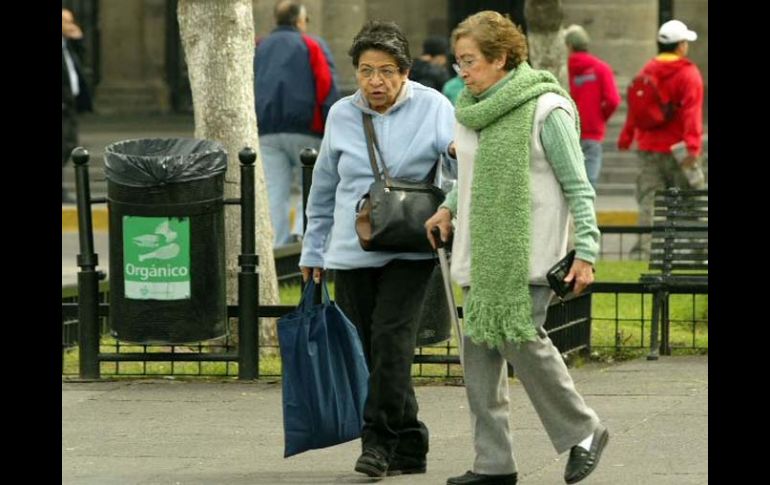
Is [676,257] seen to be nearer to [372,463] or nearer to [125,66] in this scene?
[372,463]

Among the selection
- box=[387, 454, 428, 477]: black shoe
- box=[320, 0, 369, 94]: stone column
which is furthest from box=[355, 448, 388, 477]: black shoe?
box=[320, 0, 369, 94]: stone column

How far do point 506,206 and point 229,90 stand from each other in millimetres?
4164

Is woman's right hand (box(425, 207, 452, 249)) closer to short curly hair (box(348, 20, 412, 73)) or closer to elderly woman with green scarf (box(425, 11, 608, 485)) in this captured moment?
elderly woman with green scarf (box(425, 11, 608, 485))

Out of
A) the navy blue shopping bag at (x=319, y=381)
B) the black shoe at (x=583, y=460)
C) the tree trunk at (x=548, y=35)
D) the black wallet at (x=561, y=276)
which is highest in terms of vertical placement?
the tree trunk at (x=548, y=35)

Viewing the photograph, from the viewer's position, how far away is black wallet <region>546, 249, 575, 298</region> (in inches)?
258

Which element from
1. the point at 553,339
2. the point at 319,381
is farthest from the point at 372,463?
the point at 553,339

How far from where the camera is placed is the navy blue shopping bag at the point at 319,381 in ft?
24.2

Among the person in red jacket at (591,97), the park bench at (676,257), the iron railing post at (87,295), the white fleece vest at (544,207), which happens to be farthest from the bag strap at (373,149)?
the person in red jacket at (591,97)

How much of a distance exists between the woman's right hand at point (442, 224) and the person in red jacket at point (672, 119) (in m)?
7.85

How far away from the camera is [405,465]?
7.40 m

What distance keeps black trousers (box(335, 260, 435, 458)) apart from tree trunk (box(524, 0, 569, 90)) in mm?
6688

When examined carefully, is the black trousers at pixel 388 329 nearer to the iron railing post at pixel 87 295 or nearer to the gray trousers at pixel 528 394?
→ the gray trousers at pixel 528 394
